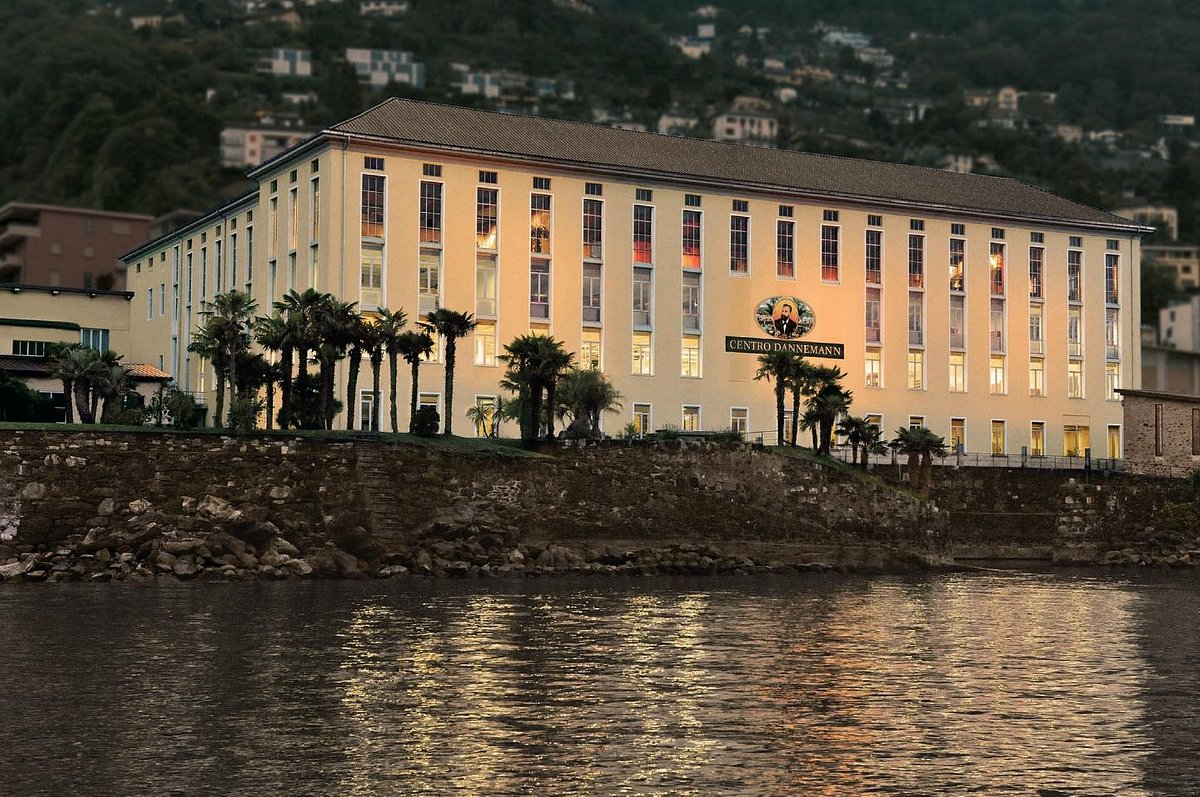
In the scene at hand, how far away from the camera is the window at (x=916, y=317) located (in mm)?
124000

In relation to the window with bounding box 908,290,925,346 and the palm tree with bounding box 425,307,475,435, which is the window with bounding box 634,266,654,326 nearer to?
the palm tree with bounding box 425,307,475,435

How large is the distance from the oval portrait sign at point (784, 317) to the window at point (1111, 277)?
1118 inches

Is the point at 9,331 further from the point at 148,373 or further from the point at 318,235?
the point at 318,235

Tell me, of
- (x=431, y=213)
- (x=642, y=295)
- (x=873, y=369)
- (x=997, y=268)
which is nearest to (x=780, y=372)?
(x=642, y=295)

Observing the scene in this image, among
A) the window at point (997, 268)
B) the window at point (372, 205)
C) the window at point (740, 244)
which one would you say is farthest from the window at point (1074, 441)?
the window at point (372, 205)

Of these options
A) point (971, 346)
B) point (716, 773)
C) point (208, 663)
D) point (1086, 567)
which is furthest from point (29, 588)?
point (971, 346)

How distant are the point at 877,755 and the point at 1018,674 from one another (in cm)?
1468

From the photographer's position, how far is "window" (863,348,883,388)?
399ft

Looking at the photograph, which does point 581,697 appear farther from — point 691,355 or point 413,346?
point 691,355

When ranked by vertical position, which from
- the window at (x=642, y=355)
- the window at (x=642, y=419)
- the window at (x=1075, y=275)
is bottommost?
the window at (x=642, y=419)

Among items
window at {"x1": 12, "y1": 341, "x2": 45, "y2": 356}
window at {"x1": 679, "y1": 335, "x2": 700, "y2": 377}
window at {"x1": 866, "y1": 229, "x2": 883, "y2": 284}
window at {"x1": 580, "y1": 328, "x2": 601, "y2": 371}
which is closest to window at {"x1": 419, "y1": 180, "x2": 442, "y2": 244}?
window at {"x1": 580, "y1": 328, "x2": 601, "y2": 371}

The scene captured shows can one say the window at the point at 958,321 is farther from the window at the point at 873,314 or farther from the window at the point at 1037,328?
the window at the point at 873,314

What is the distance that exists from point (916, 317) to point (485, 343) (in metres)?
34.9

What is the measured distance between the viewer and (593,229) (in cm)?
11262
